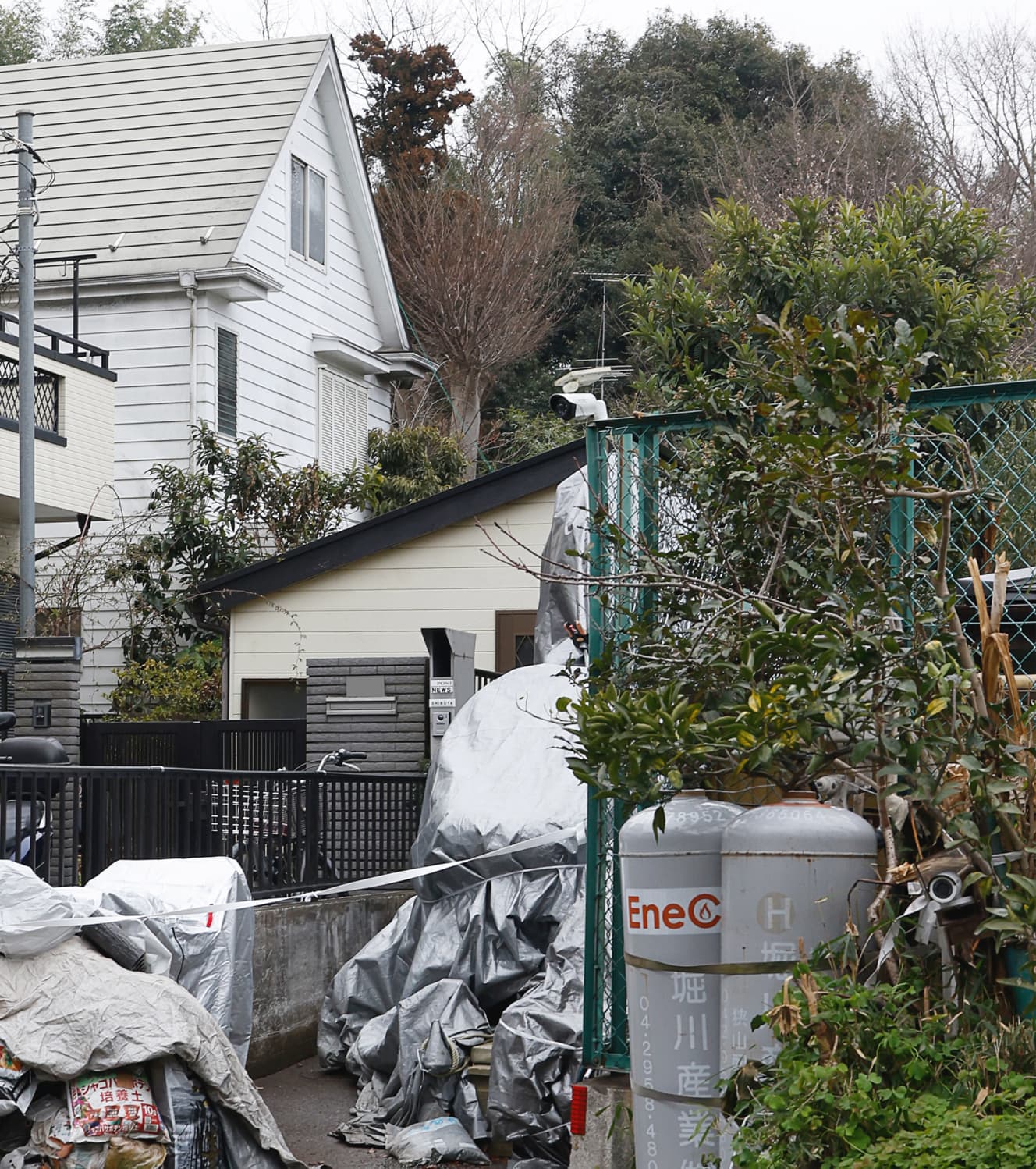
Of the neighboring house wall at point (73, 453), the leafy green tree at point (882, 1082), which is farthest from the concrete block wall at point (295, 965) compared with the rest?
the neighboring house wall at point (73, 453)

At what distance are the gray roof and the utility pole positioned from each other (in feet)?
11.8

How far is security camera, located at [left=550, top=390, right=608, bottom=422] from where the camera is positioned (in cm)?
621

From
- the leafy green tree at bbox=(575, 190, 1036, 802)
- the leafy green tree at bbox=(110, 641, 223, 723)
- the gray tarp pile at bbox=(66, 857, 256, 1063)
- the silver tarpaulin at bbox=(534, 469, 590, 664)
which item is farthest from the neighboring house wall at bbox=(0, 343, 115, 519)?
the leafy green tree at bbox=(575, 190, 1036, 802)

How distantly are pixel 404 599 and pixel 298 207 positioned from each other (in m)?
8.99

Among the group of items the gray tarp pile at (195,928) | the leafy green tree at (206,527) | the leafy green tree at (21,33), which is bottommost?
the gray tarp pile at (195,928)

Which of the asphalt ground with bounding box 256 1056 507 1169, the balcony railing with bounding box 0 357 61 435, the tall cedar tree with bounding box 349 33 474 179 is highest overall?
the tall cedar tree with bounding box 349 33 474 179

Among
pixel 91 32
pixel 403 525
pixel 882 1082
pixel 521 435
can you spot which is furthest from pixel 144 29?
pixel 882 1082

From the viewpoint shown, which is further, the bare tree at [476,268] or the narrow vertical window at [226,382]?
the bare tree at [476,268]

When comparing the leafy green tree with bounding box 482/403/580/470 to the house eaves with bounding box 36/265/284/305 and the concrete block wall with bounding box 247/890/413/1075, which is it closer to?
the house eaves with bounding box 36/265/284/305

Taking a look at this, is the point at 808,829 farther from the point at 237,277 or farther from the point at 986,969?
the point at 237,277

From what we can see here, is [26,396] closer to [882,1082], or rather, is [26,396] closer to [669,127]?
[882,1082]

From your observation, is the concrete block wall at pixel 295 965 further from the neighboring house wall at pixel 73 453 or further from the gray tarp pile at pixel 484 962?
the neighboring house wall at pixel 73 453

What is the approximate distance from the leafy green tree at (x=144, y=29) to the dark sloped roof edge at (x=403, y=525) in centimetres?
2736

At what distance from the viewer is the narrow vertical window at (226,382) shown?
19125 mm
